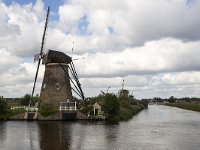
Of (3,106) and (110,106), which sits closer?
(110,106)

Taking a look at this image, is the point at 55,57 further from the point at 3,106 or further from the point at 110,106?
the point at 110,106

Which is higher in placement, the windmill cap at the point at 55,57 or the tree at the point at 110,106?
the windmill cap at the point at 55,57

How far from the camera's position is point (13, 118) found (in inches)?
1973

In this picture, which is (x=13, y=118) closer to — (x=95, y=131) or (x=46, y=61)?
(x=46, y=61)

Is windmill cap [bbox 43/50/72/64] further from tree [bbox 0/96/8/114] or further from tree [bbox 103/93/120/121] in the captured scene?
tree [bbox 103/93/120/121]

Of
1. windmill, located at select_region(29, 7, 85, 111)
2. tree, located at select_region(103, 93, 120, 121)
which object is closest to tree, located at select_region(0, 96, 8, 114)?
windmill, located at select_region(29, 7, 85, 111)

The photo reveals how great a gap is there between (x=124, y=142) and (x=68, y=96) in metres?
24.6

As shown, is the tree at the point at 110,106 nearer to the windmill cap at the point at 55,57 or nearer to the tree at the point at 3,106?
the windmill cap at the point at 55,57

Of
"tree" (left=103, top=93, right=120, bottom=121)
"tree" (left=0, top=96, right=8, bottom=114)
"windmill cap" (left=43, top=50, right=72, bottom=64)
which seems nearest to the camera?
"tree" (left=103, top=93, right=120, bottom=121)

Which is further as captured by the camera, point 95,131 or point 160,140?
point 95,131

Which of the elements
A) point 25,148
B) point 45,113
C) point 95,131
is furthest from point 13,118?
point 25,148

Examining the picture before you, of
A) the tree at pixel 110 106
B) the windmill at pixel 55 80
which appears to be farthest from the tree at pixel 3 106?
the tree at pixel 110 106

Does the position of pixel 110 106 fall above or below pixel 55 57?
below

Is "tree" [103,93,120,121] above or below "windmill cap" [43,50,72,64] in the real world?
below
